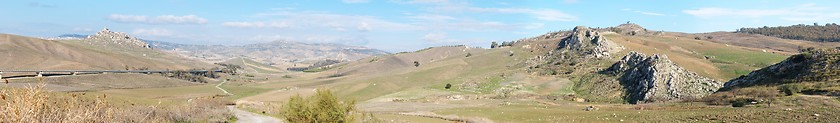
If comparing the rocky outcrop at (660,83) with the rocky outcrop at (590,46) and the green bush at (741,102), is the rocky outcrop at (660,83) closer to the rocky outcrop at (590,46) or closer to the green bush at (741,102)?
the green bush at (741,102)

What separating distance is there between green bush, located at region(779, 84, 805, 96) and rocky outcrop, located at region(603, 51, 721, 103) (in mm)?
17981

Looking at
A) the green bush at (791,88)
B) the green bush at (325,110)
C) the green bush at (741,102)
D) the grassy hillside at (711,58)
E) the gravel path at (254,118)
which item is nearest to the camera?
the green bush at (325,110)

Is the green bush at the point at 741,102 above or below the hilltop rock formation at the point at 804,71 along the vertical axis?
below

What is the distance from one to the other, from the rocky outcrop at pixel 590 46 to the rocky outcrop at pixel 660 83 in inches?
1377

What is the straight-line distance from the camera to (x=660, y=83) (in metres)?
84.0

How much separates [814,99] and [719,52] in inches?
4088

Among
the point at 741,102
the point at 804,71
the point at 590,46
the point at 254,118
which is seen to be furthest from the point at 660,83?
the point at 590,46

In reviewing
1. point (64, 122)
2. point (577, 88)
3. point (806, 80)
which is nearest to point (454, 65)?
point (577, 88)

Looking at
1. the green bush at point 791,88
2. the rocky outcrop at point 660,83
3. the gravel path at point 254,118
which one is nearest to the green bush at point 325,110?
the gravel path at point 254,118

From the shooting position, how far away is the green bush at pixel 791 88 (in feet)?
176

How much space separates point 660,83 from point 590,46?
66052 mm

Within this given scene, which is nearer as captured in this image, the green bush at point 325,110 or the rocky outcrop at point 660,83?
the green bush at point 325,110

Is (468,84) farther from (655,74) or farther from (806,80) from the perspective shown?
(806,80)

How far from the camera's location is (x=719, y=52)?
14112 centimetres
